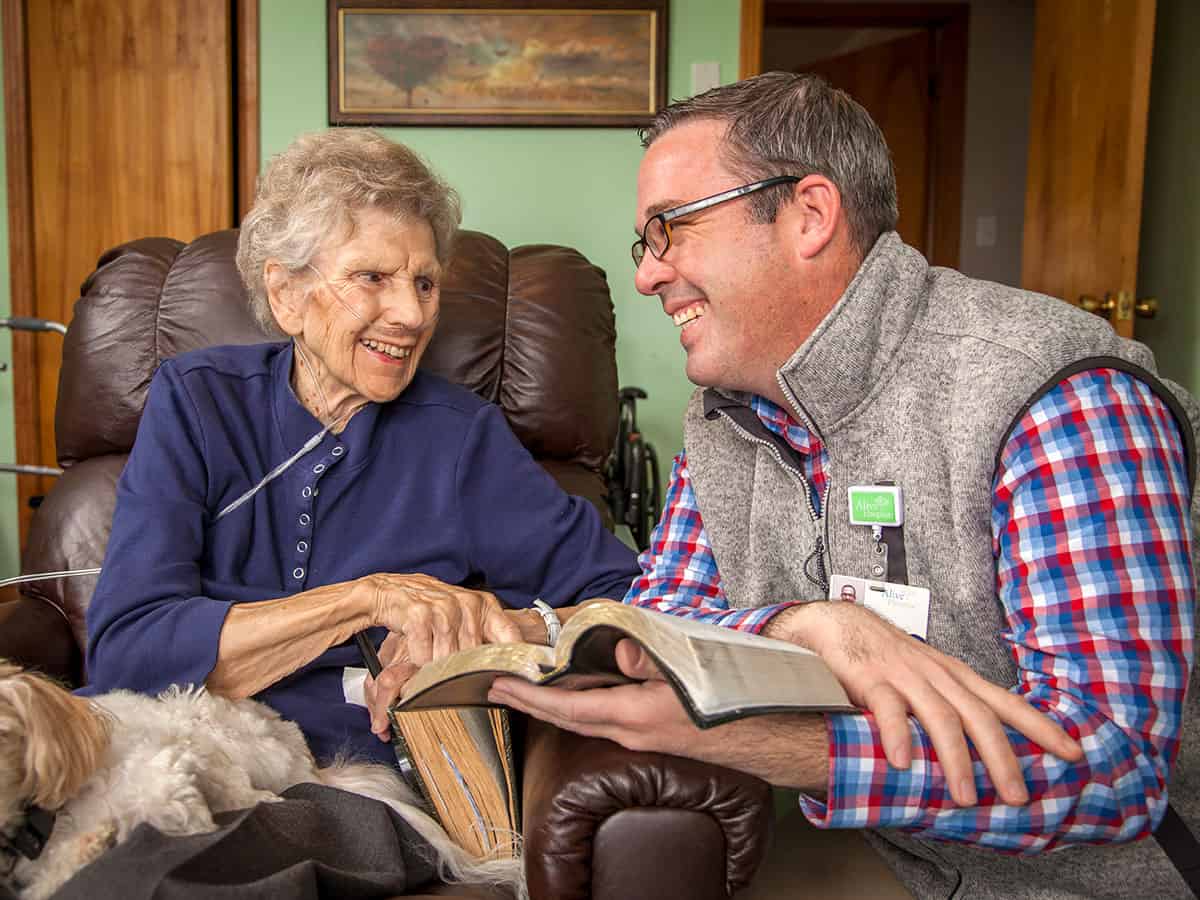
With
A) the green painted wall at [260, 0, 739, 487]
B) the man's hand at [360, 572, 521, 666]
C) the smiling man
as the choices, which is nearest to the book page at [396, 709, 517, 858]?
the man's hand at [360, 572, 521, 666]

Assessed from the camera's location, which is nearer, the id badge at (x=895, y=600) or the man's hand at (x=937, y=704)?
the man's hand at (x=937, y=704)

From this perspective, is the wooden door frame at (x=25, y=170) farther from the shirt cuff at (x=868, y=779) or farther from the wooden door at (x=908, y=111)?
the wooden door at (x=908, y=111)

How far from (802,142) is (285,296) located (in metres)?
0.85

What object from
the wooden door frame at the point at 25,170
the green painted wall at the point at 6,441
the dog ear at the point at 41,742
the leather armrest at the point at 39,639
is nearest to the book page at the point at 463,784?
the dog ear at the point at 41,742

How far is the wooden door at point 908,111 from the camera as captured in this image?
5641 millimetres

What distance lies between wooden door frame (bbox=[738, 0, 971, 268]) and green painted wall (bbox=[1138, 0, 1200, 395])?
2017 millimetres

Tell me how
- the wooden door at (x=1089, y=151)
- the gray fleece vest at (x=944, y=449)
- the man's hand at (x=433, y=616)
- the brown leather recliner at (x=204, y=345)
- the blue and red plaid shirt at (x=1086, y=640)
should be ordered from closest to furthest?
the blue and red plaid shirt at (x=1086, y=640), the gray fleece vest at (x=944, y=449), the man's hand at (x=433, y=616), the brown leather recliner at (x=204, y=345), the wooden door at (x=1089, y=151)

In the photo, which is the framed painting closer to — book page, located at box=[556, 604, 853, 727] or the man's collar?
the man's collar

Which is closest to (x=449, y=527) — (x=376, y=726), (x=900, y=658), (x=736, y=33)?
(x=376, y=726)

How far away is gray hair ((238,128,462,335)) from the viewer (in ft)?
5.29

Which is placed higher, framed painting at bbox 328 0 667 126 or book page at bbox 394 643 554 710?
framed painting at bbox 328 0 667 126

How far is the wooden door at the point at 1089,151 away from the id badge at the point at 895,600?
6.88 feet

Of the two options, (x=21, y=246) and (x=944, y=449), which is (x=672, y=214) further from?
(x=21, y=246)

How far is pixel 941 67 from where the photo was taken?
5.57 m
